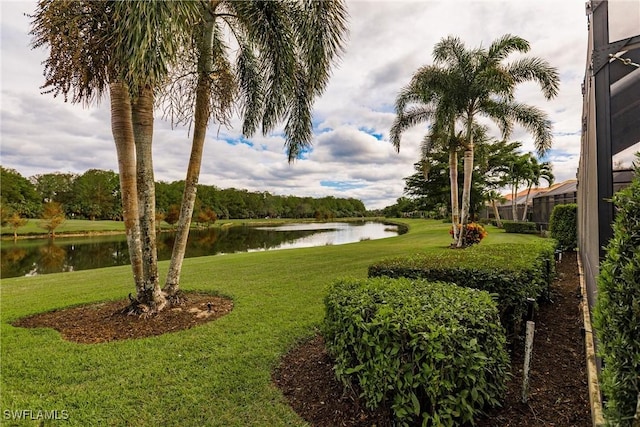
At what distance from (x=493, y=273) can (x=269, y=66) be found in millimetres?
4506

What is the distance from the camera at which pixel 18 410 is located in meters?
2.50

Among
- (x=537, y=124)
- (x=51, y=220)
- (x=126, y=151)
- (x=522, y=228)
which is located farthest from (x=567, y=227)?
(x=51, y=220)

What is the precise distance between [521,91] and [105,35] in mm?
14397

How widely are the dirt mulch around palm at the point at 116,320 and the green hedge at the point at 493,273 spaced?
2862 mm

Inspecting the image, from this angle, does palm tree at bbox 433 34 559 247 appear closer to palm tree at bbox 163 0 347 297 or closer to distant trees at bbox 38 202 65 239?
palm tree at bbox 163 0 347 297

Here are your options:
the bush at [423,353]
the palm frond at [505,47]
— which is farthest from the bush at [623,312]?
the palm frond at [505,47]

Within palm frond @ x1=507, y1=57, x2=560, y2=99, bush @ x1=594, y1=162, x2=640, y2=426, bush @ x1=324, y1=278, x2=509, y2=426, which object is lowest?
bush @ x1=324, y1=278, x2=509, y2=426

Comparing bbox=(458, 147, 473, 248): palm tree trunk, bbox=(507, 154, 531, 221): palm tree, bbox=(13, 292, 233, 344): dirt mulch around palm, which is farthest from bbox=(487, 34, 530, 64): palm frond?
bbox=(507, 154, 531, 221): palm tree

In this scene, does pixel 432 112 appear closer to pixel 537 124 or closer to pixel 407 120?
pixel 407 120

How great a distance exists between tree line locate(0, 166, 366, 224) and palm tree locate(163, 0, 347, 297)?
105 feet

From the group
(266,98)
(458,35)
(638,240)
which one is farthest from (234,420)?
(458,35)

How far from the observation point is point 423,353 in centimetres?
198

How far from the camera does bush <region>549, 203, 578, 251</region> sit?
33.9 ft

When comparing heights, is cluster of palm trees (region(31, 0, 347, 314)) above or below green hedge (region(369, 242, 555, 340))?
above
